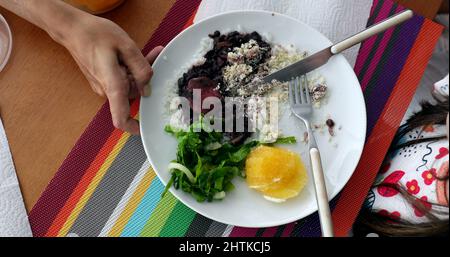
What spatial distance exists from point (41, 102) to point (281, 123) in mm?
507

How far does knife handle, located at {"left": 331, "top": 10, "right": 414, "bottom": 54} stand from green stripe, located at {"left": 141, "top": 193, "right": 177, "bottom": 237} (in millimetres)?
455

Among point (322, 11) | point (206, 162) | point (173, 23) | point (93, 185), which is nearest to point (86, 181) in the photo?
point (93, 185)

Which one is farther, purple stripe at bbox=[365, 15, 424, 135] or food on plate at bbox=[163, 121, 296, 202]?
purple stripe at bbox=[365, 15, 424, 135]

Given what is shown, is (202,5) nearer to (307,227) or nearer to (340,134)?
(340,134)

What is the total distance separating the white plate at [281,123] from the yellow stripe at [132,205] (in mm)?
62

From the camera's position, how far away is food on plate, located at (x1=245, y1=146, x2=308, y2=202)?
2.99 ft

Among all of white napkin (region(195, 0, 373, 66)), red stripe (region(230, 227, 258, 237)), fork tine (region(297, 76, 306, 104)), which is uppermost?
white napkin (region(195, 0, 373, 66))

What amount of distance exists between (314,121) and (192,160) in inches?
10.3

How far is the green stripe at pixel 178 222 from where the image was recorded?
3.22 feet

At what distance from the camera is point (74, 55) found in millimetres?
984

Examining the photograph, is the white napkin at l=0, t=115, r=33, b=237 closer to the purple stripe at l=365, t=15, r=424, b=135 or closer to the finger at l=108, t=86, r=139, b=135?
the finger at l=108, t=86, r=139, b=135

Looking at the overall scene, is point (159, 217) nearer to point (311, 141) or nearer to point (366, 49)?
point (311, 141)

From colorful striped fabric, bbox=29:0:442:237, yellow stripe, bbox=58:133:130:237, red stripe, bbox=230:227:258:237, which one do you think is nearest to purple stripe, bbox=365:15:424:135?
colorful striped fabric, bbox=29:0:442:237
